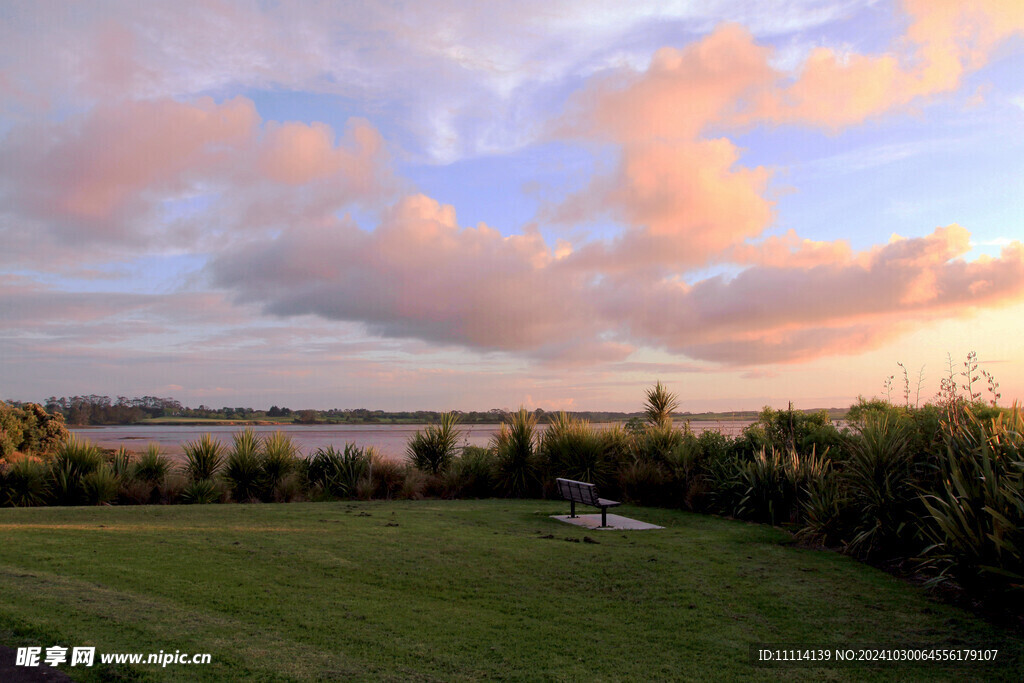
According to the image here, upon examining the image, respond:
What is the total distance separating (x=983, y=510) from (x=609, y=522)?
6016mm

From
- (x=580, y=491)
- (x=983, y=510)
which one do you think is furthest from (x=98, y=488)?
(x=983, y=510)

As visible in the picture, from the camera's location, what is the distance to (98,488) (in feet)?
47.8

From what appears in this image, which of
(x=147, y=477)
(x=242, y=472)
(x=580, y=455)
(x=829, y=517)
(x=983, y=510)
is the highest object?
(x=983, y=510)

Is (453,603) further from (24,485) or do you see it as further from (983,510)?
(24,485)

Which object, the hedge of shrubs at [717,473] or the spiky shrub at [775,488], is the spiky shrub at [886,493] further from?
the spiky shrub at [775,488]

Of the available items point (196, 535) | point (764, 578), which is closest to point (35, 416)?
point (196, 535)

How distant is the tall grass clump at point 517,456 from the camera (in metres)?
16.8

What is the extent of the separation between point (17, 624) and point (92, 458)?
11.4m

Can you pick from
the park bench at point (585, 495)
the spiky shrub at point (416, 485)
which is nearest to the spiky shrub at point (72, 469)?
the spiky shrub at point (416, 485)

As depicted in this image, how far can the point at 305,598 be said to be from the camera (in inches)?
251

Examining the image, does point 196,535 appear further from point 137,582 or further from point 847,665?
point 847,665

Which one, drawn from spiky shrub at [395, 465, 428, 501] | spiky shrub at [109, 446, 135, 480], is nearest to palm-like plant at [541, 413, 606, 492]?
spiky shrub at [395, 465, 428, 501]

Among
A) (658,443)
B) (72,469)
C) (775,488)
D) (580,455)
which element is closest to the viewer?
(775,488)

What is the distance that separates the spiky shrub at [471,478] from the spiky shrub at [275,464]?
147 inches
